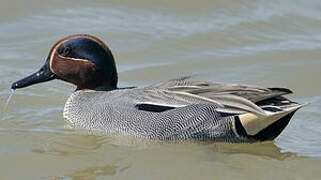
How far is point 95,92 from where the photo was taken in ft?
28.1

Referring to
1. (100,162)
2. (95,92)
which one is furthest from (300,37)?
(100,162)

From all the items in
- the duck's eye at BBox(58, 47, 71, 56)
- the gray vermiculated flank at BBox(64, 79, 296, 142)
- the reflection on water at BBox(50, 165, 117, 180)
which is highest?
the duck's eye at BBox(58, 47, 71, 56)

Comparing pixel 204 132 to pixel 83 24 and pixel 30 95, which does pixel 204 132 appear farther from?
pixel 83 24

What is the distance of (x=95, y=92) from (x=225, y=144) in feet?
4.94

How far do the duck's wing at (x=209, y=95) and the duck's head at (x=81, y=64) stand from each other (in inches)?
26.4

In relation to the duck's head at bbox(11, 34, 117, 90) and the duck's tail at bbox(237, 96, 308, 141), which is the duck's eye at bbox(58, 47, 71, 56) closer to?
the duck's head at bbox(11, 34, 117, 90)

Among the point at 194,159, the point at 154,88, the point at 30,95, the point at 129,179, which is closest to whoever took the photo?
the point at 129,179

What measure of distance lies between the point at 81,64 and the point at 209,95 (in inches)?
57.6

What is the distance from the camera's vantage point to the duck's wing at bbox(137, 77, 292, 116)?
766 cm

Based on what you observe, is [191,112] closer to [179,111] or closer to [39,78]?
[179,111]

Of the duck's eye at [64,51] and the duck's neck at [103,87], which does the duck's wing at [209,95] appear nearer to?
the duck's neck at [103,87]

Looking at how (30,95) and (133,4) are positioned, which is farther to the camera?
(133,4)

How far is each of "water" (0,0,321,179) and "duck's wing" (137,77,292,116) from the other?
386 millimetres

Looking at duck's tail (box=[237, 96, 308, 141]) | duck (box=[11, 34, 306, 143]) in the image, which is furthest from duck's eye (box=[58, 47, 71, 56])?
duck's tail (box=[237, 96, 308, 141])
